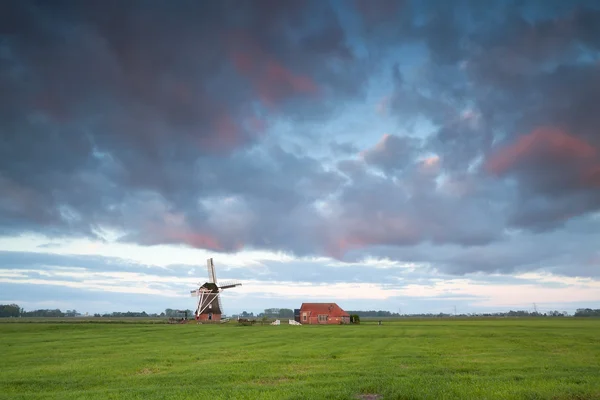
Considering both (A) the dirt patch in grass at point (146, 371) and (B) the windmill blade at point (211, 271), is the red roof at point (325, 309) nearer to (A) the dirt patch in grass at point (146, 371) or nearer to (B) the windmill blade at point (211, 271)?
(B) the windmill blade at point (211, 271)

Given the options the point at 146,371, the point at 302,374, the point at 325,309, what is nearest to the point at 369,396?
the point at 302,374

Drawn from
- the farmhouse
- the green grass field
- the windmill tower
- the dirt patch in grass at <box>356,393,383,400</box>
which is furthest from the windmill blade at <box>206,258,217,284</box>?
the dirt patch in grass at <box>356,393,383,400</box>

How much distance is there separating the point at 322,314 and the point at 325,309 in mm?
2003

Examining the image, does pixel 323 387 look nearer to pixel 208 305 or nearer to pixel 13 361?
pixel 13 361

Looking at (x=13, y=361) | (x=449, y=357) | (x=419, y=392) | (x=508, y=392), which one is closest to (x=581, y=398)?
(x=508, y=392)

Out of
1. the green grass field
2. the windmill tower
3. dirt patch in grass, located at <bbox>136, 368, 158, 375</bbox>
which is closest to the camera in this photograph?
the green grass field

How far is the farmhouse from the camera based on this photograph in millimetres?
130250

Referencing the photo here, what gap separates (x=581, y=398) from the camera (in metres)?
19.4

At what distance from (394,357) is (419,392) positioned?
1476cm

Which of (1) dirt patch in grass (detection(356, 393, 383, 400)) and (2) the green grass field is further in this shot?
(2) the green grass field

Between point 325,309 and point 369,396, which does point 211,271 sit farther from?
point 369,396

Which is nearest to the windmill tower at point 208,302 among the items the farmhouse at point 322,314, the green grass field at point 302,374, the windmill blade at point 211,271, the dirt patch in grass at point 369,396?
the windmill blade at point 211,271

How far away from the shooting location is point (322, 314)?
132750mm

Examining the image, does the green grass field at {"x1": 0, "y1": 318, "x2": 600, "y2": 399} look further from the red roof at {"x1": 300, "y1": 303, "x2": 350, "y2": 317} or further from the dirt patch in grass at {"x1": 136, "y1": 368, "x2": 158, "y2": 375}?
the red roof at {"x1": 300, "y1": 303, "x2": 350, "y2": 317}
